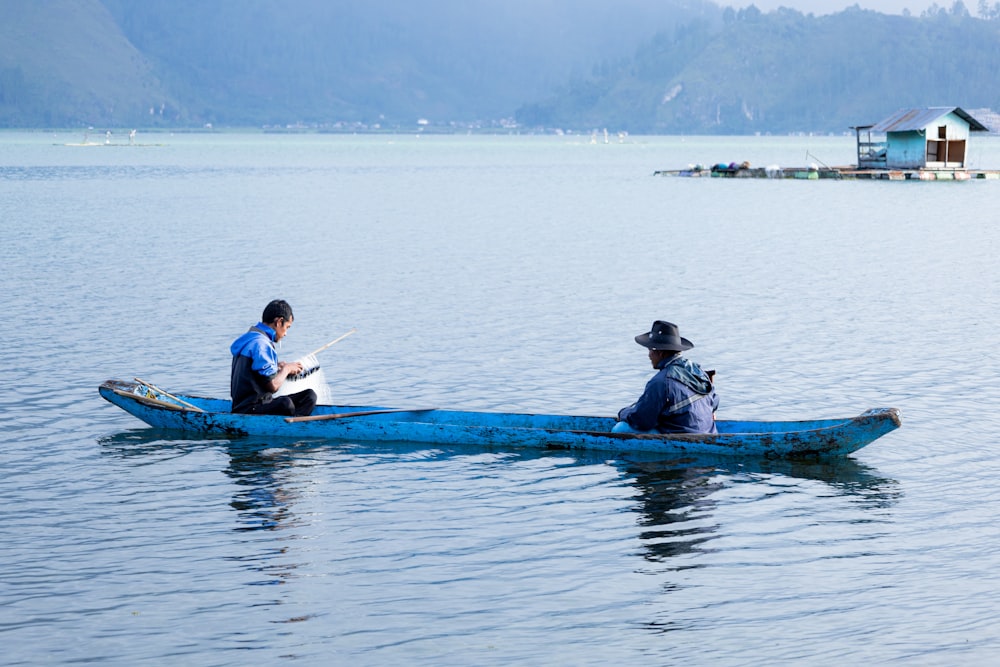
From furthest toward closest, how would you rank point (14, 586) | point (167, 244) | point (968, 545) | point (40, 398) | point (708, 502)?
point (167, 244), point (40, 398), point (708, 502), point (968, 545), point (14, 586)

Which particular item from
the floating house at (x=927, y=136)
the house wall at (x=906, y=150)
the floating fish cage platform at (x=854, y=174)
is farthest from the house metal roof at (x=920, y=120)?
the floating fish cage platform at (x=854, y=174)

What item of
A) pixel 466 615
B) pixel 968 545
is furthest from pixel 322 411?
pixel 968 545

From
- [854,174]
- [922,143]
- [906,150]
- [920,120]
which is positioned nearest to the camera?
[920,120]

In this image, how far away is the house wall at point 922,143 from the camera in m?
76.5

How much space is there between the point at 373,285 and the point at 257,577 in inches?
895

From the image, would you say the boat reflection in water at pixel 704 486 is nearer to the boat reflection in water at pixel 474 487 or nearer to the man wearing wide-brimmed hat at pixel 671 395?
the boat reflection in water at pixel 474 487

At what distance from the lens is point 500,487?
1409 centimetres

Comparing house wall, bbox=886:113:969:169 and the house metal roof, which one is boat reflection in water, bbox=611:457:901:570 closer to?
the house metal roof

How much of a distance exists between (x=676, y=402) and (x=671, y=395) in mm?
113

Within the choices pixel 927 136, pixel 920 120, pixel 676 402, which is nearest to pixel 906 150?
pixel 927 136

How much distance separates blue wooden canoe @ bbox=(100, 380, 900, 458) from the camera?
570 inches

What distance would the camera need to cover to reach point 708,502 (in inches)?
526

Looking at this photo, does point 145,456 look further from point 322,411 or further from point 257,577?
point 257,577

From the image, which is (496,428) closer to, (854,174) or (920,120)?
(920,120)
